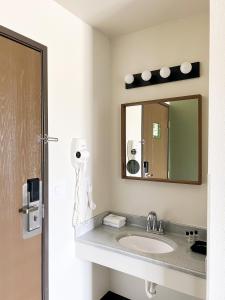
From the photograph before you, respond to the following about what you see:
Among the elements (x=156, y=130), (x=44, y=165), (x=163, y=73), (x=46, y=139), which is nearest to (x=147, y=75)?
(x=163, y=73)

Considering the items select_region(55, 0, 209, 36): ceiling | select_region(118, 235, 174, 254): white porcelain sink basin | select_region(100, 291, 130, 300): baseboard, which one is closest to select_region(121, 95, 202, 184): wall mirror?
select_region(118, 235, 174, 254): white porcelain sink basin

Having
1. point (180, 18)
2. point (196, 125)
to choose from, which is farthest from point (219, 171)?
point (180, 18)

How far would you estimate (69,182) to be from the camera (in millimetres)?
1859

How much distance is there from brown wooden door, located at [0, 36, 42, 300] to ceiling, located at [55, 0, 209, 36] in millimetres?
521

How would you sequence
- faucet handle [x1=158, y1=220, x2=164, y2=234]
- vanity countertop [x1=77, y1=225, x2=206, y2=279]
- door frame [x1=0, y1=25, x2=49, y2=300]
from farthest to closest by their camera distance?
1. faucet handle [x1=158, y1=220, x2=164, y2=234]
2. door frame [x1=0, y1=25, x2=49, y2=300]
3. vanity countertop [x1=77, y1=225, x2=206, y2=279]

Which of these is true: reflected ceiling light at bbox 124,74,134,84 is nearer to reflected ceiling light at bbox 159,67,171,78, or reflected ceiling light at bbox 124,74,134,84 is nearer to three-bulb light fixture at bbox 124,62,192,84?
three-bulb light fixture at bbox 124,62,192,84

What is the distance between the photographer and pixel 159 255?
5.36 feet

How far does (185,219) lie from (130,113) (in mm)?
1003

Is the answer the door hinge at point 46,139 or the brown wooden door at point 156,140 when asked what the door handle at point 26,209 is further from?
the brown wooden door at point 156,140

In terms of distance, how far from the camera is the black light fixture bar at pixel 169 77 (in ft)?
6.11

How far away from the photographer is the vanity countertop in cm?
151

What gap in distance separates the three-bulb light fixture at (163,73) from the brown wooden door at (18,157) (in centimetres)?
81

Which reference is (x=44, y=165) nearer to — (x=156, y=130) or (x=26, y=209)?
(x=26, y=209)

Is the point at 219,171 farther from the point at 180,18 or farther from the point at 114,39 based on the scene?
the point at 114,39
